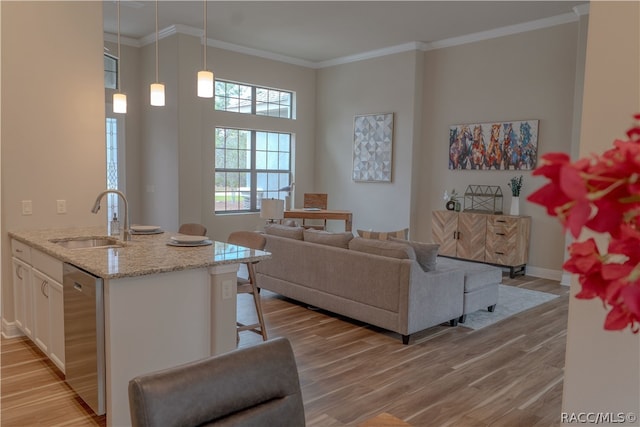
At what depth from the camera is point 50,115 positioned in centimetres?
402


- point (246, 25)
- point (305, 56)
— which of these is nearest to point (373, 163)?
point (305, 56)

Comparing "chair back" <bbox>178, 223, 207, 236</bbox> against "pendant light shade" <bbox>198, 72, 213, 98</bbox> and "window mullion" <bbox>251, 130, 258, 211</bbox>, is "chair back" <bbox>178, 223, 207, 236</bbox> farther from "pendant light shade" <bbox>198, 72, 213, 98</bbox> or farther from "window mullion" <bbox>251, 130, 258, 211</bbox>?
"window mullion" <bbox>251, 130, 258, 211</bbox>

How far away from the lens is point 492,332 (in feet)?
14.3

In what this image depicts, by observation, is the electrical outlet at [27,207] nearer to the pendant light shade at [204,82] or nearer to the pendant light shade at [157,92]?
the pendant light shade at [157,92]

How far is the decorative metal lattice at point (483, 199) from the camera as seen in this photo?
22.8ft

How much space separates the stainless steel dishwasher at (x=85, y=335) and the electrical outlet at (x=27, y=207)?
56.9 inches

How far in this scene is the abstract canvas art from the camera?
8148 mm

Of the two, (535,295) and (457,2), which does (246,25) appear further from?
(535,295)

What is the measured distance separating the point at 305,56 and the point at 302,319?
5786 mm

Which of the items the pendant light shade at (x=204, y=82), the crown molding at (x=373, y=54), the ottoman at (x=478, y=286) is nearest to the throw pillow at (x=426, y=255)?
the ottoman at (x=478, y=286)

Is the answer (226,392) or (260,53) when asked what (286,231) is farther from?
(260,53)

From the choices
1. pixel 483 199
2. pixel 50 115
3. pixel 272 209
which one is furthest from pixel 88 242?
pixel 483 199

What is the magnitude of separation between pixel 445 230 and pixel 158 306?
5.36m

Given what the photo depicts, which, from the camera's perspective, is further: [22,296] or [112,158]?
[112,158]
